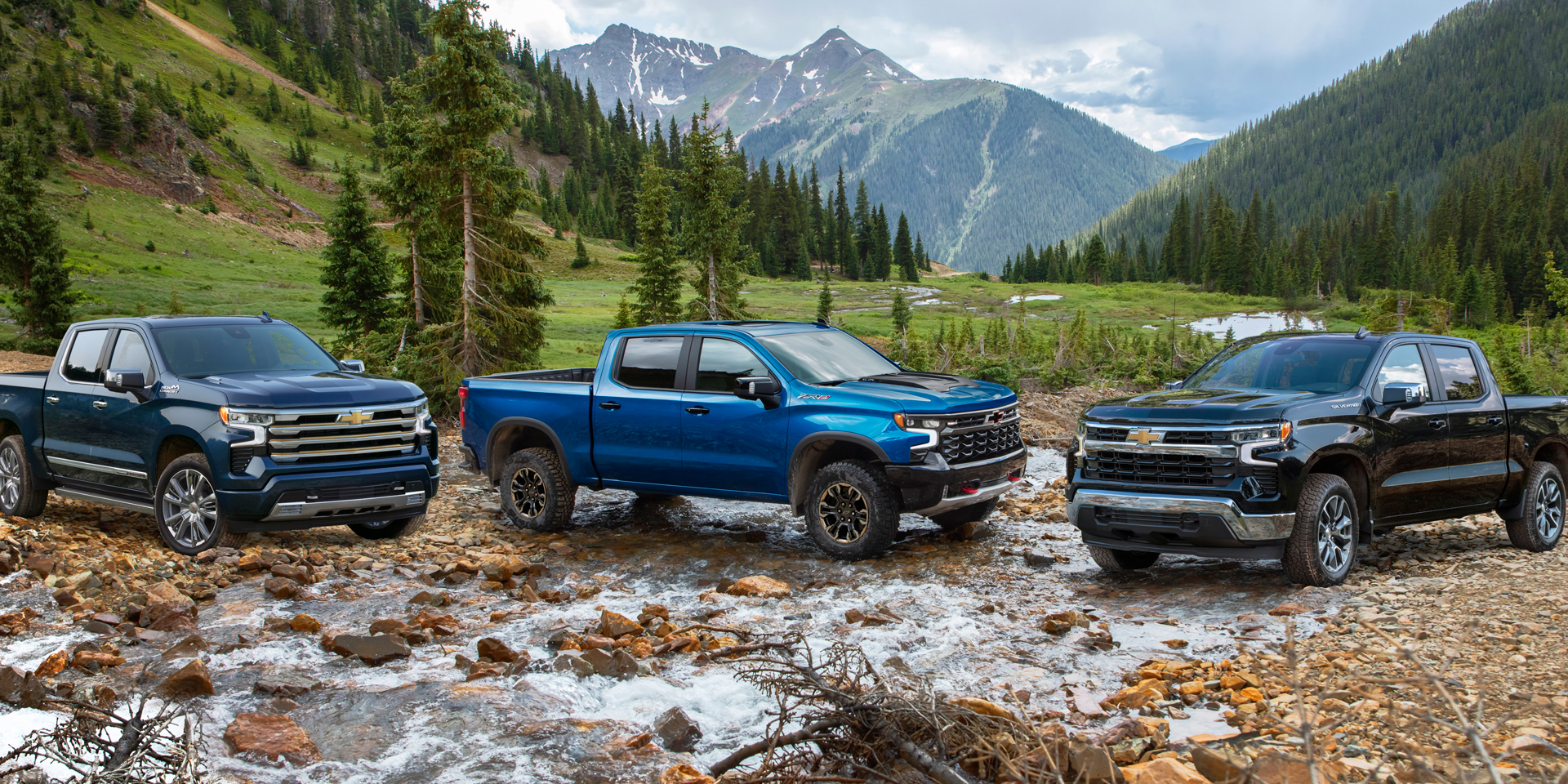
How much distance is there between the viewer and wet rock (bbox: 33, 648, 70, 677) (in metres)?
5.38

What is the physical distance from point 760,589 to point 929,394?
2.26 metres

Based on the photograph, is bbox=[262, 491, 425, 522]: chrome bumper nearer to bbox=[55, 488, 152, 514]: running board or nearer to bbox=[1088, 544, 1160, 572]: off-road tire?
bbox=[55, 488, 152, 514]: running board

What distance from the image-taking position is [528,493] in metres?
10.0

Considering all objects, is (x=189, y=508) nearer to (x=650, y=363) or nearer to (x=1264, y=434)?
(x=650, y=363)

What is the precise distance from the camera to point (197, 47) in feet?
485

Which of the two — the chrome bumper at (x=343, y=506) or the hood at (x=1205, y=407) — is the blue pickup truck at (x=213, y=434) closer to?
the chrome bumper at (x=343, y=506)

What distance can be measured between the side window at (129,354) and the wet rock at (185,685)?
467cm

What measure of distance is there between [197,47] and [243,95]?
16594mm

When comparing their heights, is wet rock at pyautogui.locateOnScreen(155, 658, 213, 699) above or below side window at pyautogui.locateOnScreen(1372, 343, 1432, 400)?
below

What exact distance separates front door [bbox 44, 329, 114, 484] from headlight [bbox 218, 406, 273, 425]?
1630mm

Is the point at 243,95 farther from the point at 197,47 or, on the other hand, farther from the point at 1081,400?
the point at 1081,400

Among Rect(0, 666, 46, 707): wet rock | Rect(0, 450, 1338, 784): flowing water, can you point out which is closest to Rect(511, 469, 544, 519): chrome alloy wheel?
Rect(0, 450, 1338, 784): flowing water

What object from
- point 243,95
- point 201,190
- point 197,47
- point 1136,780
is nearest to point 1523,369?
point 1136,780

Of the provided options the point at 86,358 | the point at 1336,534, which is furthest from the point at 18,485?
the point at 1336,534
